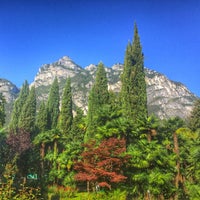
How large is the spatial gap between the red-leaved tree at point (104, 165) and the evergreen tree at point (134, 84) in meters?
10.7

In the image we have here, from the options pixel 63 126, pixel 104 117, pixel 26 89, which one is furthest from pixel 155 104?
pixel 104 117

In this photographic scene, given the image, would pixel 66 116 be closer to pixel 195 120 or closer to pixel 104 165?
pixel 195 120

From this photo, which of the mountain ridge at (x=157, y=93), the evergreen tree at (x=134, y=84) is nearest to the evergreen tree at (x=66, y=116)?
the evergreen tree at (x=134, y=84)

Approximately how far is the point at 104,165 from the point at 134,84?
17.9 metres

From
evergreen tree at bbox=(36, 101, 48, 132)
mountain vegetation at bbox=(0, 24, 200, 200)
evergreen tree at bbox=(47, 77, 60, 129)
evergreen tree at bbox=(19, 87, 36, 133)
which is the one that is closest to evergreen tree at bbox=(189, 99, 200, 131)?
mountain vegetation at bbox=(0, 24, 200, 200)

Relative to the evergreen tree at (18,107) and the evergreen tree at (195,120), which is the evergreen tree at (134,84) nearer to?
the evergreen tree at (195,120)

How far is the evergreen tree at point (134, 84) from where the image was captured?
3297cm

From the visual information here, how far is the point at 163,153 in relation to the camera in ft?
67.3

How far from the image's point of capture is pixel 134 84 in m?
35.6

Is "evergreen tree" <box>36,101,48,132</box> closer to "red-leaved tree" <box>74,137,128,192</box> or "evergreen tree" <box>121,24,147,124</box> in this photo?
"evergreen tree" <box>121,24,147,124</box>

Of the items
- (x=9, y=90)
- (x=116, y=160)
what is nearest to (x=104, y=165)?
(x=116, y=160)

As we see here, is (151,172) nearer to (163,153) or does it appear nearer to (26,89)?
(163,153)

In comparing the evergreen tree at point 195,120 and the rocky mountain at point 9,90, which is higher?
the rocky mountain at point 9,90

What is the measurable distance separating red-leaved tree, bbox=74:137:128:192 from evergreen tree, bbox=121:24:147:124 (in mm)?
10724
